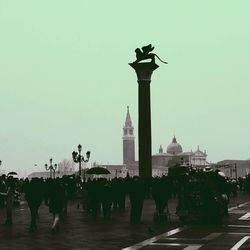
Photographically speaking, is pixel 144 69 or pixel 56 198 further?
pixel 144 69

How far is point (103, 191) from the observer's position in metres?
21.2

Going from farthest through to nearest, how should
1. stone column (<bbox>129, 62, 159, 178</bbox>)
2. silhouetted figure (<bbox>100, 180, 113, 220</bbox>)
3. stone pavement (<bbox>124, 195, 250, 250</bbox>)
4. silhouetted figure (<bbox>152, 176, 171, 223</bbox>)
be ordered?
1. stone column (<bbox>129, 62, 159, 178</bbox>)
2. silhouetted figure (<bbox>100, 180, 113, 220</bbox>)
3. silhouetted figure (<bbox>152, 176, 171, 223</bbox>)
4. stone pavement (<bbox>124, 195, 250, 250</bbox>)

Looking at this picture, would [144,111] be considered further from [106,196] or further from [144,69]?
[106,196]

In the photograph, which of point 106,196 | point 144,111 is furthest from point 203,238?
point 144,111

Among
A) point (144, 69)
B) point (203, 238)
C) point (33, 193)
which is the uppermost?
point (144, 69)

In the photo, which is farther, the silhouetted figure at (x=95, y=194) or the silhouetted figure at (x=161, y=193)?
the silhouetted figure at (x=95, y=194)

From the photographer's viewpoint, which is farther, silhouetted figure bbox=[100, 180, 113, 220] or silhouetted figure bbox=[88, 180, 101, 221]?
silhouetted figure bbox=[88, 180, 101, 221]

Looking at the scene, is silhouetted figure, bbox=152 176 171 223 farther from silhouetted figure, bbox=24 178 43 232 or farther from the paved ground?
silhouetted figure, bbox=24 178 43 232

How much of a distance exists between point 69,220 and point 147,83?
1879 cm

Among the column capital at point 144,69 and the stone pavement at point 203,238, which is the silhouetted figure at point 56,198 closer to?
the stone pavement at point 203,238

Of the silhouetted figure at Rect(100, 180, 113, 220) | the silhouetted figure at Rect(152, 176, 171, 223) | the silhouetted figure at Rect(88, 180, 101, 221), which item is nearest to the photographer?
the silhouetted figure at Rect(152, 176, 171, 223)

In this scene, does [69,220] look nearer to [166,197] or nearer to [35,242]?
[166,197]

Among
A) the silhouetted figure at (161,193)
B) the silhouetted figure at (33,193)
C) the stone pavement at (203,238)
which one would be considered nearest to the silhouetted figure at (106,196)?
the silhouetted figure at (161,193)

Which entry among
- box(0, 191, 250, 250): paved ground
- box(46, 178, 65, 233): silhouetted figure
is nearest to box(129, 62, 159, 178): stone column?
box(0, 191, 250, 250): paved ground
